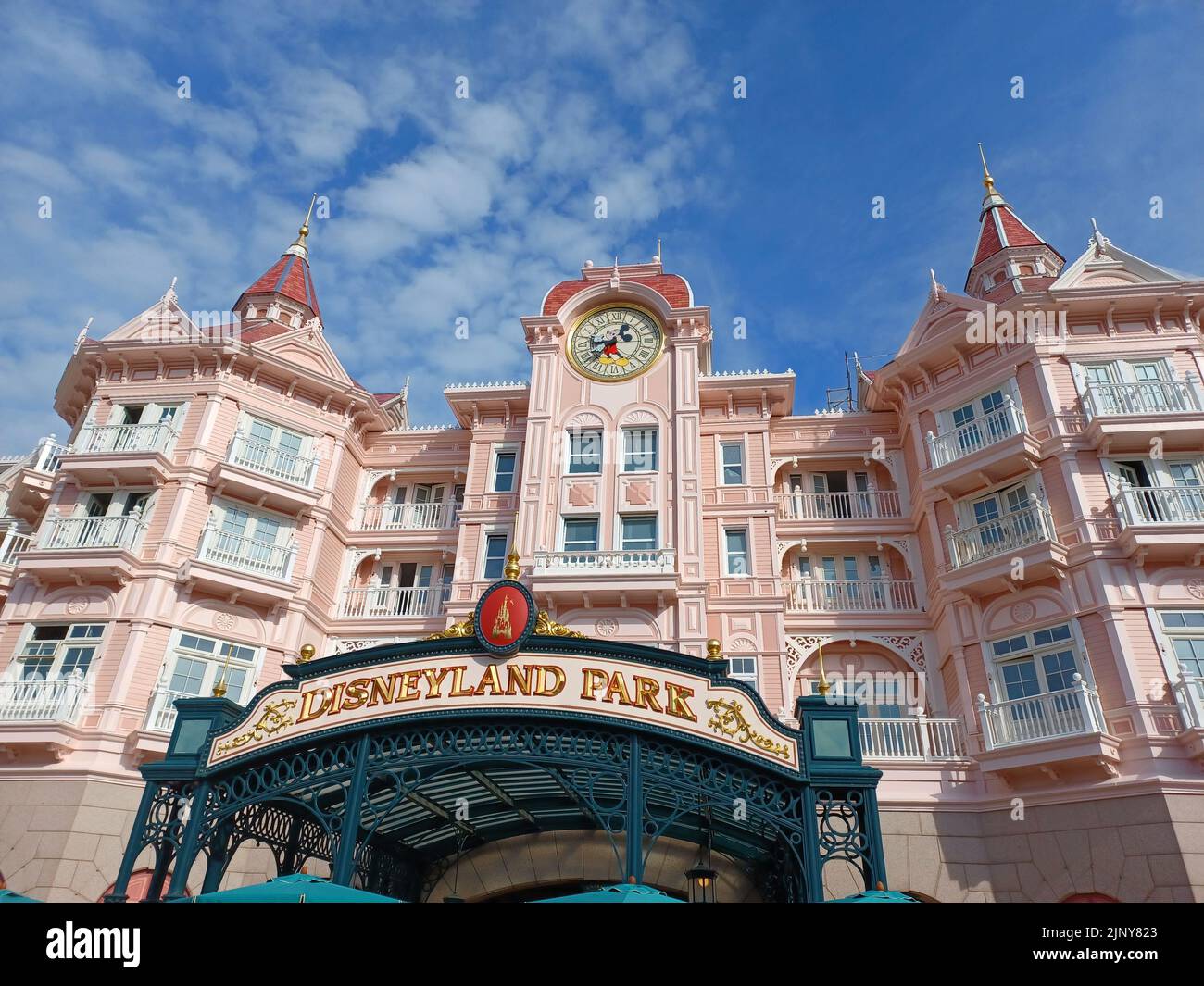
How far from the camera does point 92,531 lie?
2384 cm

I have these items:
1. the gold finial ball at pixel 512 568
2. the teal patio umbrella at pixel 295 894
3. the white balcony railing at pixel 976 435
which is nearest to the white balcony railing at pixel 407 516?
the gold finial ball at pixel 512 568

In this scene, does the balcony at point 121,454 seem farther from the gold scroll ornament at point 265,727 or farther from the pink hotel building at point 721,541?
the gold scroll ornament at point 265,727

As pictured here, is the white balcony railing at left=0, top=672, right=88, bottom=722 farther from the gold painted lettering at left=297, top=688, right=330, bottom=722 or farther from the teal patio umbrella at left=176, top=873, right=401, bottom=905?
the teal patio umbrella at left=176, top=873, right=401, bottom=905

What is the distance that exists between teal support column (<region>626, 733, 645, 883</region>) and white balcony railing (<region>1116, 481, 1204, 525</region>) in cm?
1375

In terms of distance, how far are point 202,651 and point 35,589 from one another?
16.9ft

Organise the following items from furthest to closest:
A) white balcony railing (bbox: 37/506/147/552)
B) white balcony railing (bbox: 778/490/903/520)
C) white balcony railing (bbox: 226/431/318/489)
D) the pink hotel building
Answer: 1. white balcony railing (bbox: 778/490/903/520)
2. white balcony railing (bbox: 226/431/318/489)
3. white balcony railing (bbox: 37/506/147/552)
4. the pink hotel building

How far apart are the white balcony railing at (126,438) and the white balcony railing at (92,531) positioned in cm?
212

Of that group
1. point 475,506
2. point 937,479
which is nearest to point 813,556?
point 937,479

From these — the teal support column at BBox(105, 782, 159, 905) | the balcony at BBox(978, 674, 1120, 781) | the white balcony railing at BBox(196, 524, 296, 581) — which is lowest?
the teal support column at BBox(105, 782, 159, 905)

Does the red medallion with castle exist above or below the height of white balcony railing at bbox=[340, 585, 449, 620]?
below

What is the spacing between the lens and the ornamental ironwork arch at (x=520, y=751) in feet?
40.7

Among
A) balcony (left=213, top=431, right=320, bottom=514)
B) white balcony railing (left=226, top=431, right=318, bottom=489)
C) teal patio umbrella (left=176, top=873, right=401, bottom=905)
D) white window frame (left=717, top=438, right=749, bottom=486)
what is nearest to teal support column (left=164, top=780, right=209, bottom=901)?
teal patio umbrella (left=176, top=873, right=401, bottom=905)

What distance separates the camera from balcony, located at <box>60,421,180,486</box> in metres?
24.1
